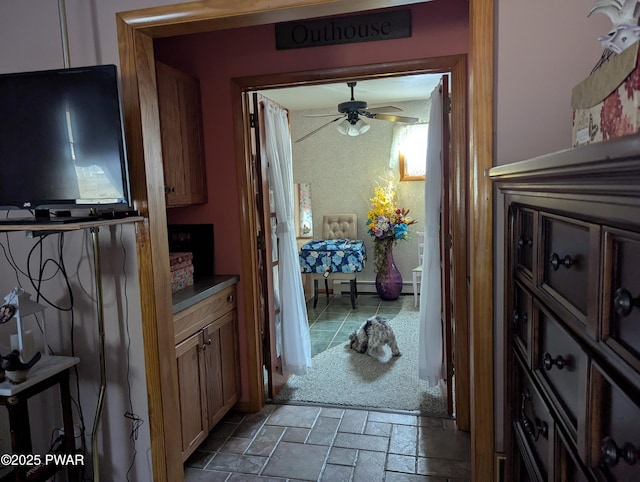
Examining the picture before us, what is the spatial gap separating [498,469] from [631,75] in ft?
4.39

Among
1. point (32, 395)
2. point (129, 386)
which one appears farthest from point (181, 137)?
point (32, 395)

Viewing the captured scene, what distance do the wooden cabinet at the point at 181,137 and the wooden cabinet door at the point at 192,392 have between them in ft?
2.60

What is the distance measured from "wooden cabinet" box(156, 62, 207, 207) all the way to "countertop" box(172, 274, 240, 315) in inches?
19.2

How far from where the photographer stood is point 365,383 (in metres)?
3.43

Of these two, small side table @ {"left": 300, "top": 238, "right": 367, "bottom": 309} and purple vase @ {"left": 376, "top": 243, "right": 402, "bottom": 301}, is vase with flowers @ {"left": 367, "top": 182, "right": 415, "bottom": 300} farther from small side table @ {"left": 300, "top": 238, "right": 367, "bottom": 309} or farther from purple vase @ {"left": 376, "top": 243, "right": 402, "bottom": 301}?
small side table @ {"left": 300, "top": 238, "right": 367, "bottom": 309}

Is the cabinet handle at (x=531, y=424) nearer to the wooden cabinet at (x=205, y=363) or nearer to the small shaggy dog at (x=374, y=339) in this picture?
the wooden cabinet at (x=205, y=363)

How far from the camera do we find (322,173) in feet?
21.1

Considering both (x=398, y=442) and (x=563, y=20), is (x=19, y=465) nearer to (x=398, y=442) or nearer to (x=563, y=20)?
(x=398, y=442)

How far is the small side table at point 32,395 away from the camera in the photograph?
1706 mm

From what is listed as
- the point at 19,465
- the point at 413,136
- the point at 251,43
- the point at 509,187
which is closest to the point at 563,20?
the point at 509,187

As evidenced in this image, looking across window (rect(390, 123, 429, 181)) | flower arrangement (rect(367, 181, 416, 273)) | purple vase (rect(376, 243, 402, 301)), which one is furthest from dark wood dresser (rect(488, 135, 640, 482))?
window (rect(390, 123, 429, 181))

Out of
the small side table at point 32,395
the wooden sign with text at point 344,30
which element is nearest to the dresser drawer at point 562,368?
the small side table at point 32,395

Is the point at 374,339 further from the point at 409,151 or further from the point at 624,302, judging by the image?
the point at 624,302

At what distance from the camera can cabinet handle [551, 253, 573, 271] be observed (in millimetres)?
853
